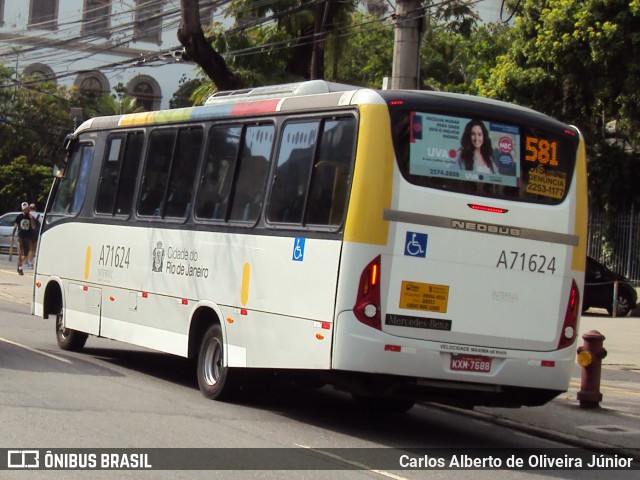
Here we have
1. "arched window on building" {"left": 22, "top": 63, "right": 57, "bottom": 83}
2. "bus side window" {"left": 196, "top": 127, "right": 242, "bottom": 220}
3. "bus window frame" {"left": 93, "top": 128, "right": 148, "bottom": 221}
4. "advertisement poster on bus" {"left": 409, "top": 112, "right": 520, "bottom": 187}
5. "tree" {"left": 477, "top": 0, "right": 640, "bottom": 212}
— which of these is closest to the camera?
"advertisement poster on bus" {"left": 409, "top": 112, "right": 520, "bottom": 187}

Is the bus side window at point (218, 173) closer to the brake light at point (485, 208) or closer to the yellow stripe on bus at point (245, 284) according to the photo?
the yellow stripe on bus at point (245, 284)

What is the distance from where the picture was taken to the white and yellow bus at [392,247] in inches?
372

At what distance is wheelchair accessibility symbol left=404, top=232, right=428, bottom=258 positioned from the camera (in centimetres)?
948

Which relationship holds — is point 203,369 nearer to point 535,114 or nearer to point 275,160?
point 275,160

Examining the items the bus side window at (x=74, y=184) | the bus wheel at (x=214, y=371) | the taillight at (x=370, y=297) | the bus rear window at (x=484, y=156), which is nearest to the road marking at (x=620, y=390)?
the bus rear window at (x=484, y=156)

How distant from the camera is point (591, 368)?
12406mm

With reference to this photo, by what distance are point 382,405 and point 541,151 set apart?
344 cm

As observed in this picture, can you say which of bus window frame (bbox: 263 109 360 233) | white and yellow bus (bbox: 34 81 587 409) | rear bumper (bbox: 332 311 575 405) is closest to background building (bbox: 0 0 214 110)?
white and yellow bus (bbox: 34 81 587 409)

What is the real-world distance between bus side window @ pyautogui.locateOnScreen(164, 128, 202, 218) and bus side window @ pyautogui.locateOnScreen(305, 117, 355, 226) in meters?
2.57

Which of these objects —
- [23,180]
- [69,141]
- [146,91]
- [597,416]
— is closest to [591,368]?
[597,416]

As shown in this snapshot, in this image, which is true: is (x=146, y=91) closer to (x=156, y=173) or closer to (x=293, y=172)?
(x=156, y=173)

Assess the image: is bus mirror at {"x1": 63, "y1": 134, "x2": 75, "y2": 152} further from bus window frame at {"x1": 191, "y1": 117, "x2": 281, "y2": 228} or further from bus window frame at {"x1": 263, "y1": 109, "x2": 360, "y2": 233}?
bus window frame at {"x1": 263, "y1": 109, "x2": 360, "y2": 233}

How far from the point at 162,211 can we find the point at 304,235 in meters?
3.25

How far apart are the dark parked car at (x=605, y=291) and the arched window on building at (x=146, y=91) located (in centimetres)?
4943
